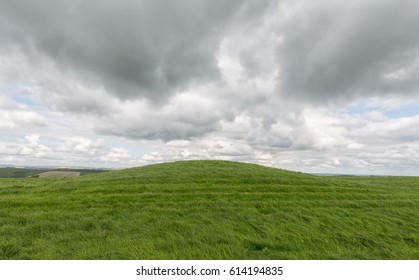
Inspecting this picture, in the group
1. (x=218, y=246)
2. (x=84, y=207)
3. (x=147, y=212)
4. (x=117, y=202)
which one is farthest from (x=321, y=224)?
(x=84, y=207)

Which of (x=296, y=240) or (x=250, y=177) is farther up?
(x=250, y=177)

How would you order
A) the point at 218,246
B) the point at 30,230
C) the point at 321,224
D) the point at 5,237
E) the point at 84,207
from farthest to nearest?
1. the point at 84,207
2. the point at 321,224
3. the point at 30,230
4. the point at 5,237
5. the point at 218,246

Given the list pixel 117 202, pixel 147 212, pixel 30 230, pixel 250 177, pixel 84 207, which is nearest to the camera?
pixel 30 230

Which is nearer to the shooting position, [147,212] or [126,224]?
[126,224]

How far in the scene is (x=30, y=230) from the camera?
35.6 feet

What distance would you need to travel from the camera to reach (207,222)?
40.6 feet

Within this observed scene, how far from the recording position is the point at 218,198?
681 inches

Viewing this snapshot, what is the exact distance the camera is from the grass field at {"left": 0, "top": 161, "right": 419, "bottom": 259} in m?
8.81

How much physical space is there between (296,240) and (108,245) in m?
8.67

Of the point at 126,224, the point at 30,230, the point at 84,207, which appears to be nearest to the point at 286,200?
the point at 126,224

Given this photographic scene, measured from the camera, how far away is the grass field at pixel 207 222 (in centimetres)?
881

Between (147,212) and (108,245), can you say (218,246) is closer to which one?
(108,245)

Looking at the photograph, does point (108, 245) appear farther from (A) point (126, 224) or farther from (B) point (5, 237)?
(B) point (5, 237)

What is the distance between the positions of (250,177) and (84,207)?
1680cm
